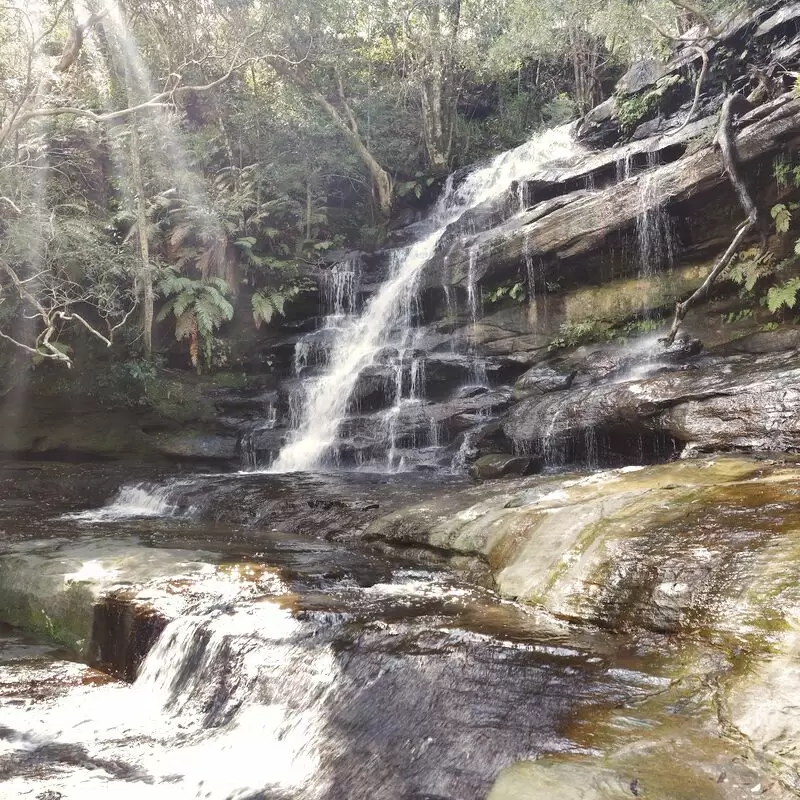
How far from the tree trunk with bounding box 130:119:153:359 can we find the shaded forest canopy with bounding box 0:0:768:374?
5cm

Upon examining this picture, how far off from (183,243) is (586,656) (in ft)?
53.1

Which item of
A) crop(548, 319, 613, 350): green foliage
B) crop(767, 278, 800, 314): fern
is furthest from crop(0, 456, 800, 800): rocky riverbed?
crop(548, 319, 613, 350): green foliage

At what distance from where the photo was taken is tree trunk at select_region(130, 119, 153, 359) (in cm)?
1502

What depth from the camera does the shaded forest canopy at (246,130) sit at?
14.4m

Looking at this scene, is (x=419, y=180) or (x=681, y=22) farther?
(x=419, y=180)

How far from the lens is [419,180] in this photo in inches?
842

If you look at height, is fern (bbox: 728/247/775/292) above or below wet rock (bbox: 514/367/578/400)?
above

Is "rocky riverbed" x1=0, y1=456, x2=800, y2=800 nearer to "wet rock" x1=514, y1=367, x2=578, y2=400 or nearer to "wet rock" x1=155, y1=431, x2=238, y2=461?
"wet rock" x1=514, y1=367, x2=578, y2=400

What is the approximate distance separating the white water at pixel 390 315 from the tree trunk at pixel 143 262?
13.5ft

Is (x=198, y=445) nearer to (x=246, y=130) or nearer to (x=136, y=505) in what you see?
(x=136, y=505)

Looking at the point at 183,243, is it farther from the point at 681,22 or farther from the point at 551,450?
the point at 681,22

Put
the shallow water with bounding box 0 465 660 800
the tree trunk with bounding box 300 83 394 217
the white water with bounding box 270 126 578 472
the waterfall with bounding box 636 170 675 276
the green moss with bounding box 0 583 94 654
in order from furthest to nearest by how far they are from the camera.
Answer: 1. the tree trunk with bounding box 300 83 394 217
2. the white water with bounding box 270 126 578 472
3. the waterfall with bounding box 636 170 675 276
4. the green moss with bounding box 0 583 94 654
5. the shallow water with bounding box 0 465 660 800

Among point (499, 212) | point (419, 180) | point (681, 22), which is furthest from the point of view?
point (419, 180)

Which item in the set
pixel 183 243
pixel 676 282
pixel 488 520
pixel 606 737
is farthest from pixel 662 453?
pixel 183 243
